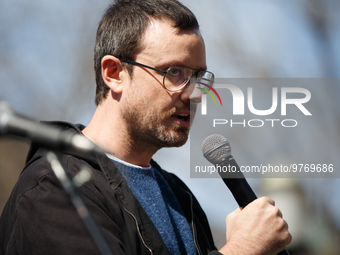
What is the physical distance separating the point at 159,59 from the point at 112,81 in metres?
0.30

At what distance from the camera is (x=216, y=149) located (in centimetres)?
192

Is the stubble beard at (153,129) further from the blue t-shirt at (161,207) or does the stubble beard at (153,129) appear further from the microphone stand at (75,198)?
the microphone stand at (75,198)

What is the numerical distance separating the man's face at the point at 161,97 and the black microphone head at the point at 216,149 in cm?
16

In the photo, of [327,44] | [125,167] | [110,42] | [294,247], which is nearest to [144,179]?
[125,167]

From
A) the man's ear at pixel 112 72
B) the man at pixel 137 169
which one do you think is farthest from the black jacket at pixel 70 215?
the man's ear at pixel 112 72

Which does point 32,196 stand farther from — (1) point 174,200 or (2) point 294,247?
(2) point 294,247

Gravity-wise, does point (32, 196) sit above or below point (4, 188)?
above

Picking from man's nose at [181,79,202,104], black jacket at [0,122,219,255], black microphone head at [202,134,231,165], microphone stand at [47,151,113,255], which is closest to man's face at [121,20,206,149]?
man's nose at [181,79,202,104]

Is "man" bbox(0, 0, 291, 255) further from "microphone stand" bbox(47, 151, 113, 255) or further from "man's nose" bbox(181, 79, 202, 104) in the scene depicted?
"microphone stand" bbox(47, 151, 113, 255)

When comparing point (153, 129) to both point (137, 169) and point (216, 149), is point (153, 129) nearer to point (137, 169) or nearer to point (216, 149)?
point (137, 169)

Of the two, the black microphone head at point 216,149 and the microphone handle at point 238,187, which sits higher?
the black microphone head at point 216,149

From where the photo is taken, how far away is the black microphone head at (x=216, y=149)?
190 centimetres

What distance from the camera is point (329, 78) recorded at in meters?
7.68

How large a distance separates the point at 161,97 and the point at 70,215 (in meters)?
0.83
